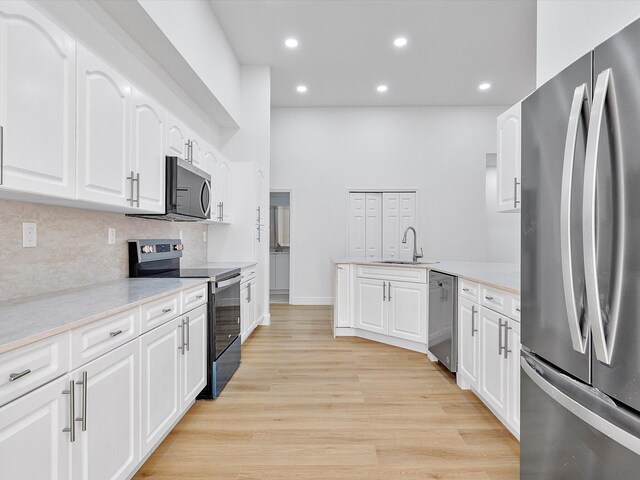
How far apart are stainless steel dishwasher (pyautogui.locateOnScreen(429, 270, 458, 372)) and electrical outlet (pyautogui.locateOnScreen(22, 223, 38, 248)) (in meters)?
2.72

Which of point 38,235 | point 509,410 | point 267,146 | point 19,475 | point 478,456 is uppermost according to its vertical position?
point 267,146

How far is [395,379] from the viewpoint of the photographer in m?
2.94

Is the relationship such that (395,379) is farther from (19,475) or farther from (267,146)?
(267,146)

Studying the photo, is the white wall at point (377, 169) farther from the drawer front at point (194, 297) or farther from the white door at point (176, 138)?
the drawer front at point (194, 297)

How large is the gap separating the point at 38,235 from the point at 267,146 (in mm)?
3353

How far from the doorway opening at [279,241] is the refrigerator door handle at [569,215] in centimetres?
628

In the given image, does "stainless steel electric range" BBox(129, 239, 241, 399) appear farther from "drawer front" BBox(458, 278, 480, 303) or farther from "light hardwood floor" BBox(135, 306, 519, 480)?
"drawer front" BBox(458, 278, 480, 303)

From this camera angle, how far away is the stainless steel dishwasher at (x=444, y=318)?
112 inches

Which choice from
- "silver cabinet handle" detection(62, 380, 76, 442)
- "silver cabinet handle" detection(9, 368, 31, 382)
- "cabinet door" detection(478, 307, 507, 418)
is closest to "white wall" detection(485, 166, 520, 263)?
"cabinet door" detection(478, 307, 507, 418)

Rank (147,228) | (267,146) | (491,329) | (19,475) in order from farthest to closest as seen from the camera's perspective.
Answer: (267,146)
(147,228)
(491,329)
(19,475)

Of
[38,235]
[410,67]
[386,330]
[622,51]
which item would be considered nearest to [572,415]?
[622,51]

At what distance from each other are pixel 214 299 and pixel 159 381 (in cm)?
82

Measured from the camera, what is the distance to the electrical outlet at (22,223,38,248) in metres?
1.71

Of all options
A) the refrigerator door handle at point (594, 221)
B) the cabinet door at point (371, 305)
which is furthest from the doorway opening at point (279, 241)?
the refrigerator door handle at point (594, 221)
